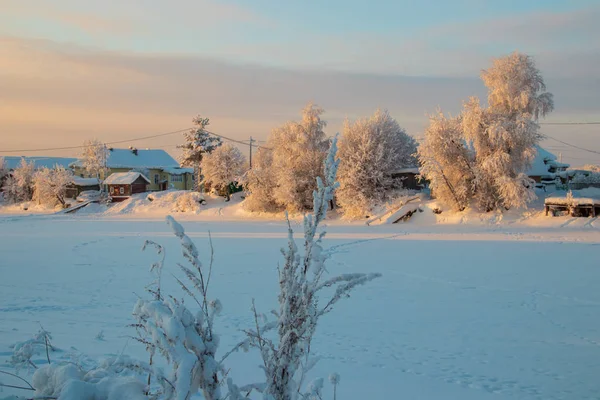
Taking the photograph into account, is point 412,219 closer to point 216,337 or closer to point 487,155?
point 487,155

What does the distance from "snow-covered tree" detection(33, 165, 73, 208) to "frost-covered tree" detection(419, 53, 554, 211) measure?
41.5 meters

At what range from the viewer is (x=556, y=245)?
19828mm

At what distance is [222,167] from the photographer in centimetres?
5081

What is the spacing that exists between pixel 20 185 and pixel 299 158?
1529 inches

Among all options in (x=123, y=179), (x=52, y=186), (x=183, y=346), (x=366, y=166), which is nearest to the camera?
(x=183, y=346)

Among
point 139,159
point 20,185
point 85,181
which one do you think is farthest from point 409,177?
point 20,185

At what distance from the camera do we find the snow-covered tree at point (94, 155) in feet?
200

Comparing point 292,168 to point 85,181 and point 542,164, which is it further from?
point 85,181

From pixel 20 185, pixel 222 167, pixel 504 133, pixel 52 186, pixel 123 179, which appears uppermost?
pixel 504 133

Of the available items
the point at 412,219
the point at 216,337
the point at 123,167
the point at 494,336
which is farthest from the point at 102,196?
the point at 216,337

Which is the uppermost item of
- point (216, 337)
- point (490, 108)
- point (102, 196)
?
point (490, 108)

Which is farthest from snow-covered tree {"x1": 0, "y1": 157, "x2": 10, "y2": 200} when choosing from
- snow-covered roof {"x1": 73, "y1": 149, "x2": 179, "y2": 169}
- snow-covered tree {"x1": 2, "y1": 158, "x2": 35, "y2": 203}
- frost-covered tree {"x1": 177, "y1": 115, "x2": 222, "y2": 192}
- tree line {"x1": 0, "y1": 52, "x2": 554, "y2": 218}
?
tree line {"x1": 0, "y1": 52, "x2": 554, "y2": 218}

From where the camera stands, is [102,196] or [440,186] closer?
[440,186]

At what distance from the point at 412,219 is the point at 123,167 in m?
46.8
